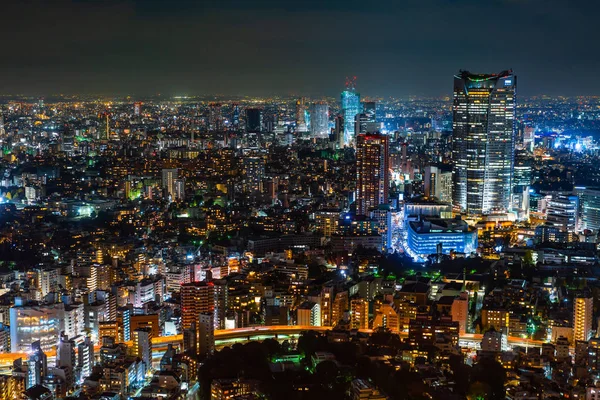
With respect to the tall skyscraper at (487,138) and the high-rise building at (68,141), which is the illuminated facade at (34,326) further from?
the high-rise building at (68,141)

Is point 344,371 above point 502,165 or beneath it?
beneath

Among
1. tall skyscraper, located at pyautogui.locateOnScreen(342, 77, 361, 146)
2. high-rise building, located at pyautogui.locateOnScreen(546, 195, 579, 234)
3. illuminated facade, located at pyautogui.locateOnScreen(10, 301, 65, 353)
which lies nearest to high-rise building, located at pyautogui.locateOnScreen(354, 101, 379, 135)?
tall skyscraper, located at pyautogui.locateOnScreen(342, 77, 361, 146)

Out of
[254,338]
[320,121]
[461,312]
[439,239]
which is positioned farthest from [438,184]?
[320,121]

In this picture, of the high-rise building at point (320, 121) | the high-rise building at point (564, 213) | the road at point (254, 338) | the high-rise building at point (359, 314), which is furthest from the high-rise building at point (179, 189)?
the high-rise building at point (320, 121)

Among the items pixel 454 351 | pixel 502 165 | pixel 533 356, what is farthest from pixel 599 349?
pixel 502 165

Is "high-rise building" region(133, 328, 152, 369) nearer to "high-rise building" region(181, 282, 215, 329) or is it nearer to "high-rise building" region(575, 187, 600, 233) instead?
"high-rise building" region(181, 282, 215, 329)

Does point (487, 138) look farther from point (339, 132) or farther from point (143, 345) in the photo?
point (339, 132)

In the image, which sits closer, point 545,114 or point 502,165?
point 502,165

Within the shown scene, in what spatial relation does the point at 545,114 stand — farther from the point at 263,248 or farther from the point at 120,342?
the point at 120,342
